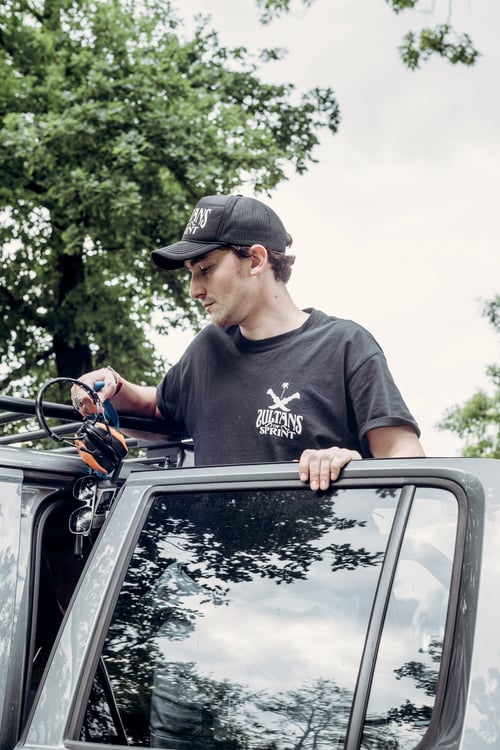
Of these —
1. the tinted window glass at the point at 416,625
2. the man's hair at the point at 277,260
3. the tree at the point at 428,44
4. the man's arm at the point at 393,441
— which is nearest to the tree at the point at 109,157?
the tree at the point at 428,44

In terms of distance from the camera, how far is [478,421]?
1067 inches

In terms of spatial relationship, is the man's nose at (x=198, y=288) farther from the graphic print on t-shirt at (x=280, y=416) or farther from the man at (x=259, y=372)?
the graphic print on t-shirt at (x=280, y=416)

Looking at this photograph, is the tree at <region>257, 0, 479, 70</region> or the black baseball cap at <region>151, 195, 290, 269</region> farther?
the tree at <region>257, 0, 479, 70</region>

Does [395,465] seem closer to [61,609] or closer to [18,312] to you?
[61,609]

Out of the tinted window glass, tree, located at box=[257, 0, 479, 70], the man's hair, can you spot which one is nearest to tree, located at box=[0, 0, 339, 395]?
tree, located at box=[257, 0, 479, 70]

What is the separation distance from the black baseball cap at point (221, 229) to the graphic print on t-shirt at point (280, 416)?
1.64ft

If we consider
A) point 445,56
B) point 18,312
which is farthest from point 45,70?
point 445,56

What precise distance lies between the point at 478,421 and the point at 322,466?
25974 mm

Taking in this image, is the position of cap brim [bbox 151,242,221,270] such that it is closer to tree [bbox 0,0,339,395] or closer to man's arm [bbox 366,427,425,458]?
man's arm [bbox 366,427,425,458]

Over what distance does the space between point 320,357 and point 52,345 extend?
39.3 ft

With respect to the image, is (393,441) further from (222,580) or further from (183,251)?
(183,251)

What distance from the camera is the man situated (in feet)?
8.23

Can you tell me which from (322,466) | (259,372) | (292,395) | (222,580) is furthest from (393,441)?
(222,580)

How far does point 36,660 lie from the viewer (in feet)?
7.34
